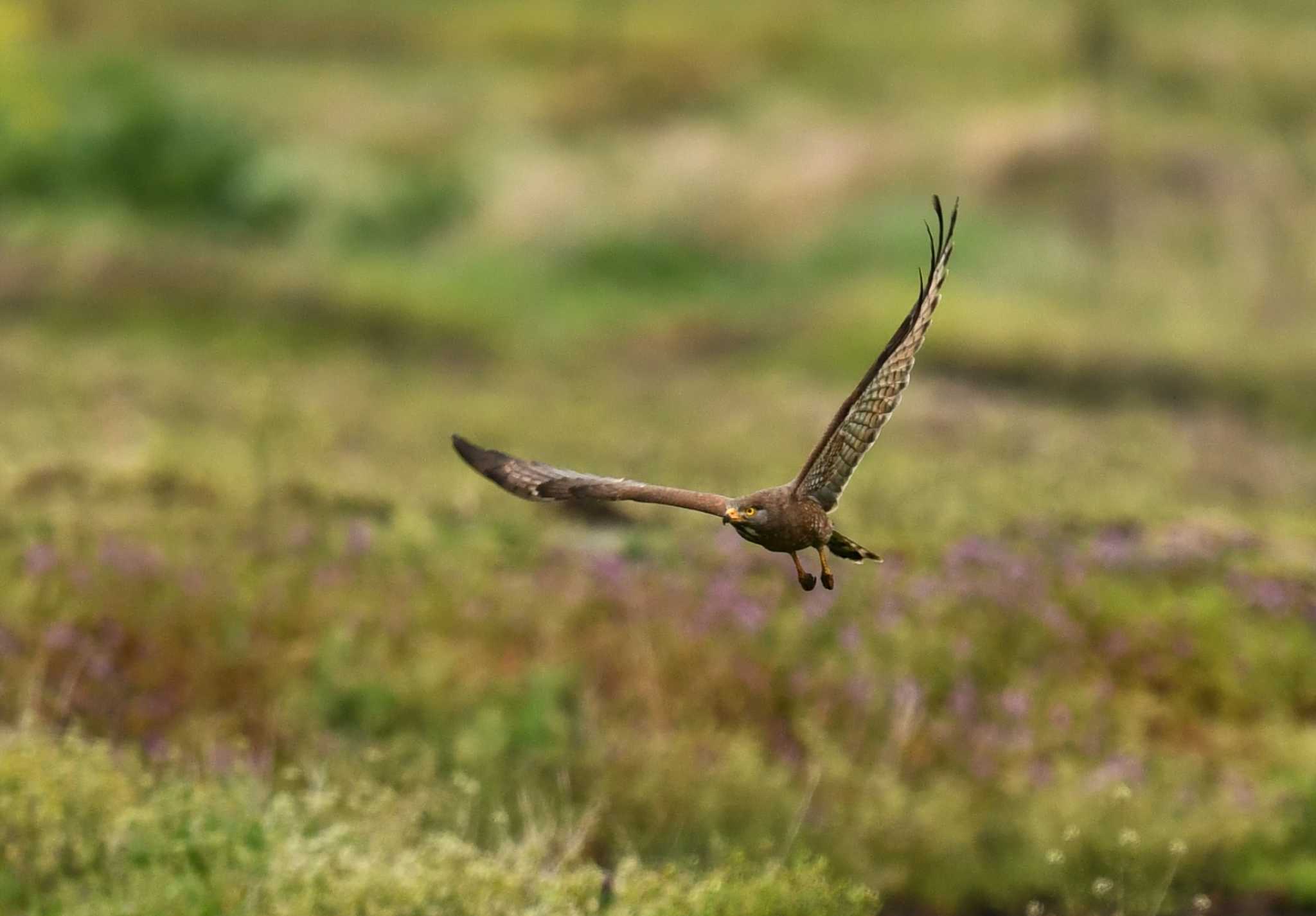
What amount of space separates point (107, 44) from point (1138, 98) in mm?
15532

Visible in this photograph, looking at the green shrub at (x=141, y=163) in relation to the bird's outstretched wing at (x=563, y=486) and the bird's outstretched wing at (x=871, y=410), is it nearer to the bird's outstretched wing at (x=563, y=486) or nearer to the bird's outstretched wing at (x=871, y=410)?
the bird's outstretched wing at (x=563, y=486)

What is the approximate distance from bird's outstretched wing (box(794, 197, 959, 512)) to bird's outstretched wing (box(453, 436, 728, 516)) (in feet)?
0.79

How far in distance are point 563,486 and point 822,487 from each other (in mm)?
618

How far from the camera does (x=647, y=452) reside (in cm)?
1357

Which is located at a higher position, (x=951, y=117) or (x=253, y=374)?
(x=951, y=117)

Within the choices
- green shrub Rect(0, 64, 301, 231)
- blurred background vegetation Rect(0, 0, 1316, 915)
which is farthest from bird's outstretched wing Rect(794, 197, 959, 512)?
green shrub Rect(0, 64, 301, 231)

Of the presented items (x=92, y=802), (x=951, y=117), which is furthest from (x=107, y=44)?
(x=92, y=802)

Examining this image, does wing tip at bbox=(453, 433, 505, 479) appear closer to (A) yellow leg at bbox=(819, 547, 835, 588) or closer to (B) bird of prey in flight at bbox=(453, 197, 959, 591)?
(B) bird of prey in flight at bbox=(453, 197, 959, 591)

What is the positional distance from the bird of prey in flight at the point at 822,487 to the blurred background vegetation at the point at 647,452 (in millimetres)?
1089

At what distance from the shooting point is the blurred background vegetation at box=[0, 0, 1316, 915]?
23.7 feet

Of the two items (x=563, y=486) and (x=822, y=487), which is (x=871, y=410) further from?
(x=563, y=486)

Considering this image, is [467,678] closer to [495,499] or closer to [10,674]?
[10,674]

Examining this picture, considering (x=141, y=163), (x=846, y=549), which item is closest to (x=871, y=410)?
(x=846, y=549)

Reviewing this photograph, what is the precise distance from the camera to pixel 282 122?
2770cm
